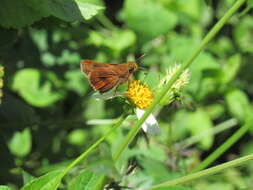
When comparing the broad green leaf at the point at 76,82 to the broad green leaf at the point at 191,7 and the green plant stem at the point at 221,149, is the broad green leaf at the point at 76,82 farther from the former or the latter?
the green plant stem at the point at 221,149

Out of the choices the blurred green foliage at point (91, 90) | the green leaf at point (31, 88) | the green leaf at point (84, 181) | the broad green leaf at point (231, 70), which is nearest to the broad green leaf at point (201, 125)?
the blurred green foliage at point (91, 90)

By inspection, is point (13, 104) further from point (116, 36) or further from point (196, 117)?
point (196, 117)

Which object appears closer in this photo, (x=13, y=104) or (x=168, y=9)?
(x=13, y=104)

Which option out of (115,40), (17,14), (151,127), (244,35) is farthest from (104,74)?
(244,35)

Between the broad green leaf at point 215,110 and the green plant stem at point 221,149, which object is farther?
the broad green leaf at point 215,110

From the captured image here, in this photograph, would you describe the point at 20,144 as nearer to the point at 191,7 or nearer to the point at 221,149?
the point at 221,149

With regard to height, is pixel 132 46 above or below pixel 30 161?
above

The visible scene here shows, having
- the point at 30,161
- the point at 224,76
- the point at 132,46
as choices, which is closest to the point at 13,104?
the point at 30,161
